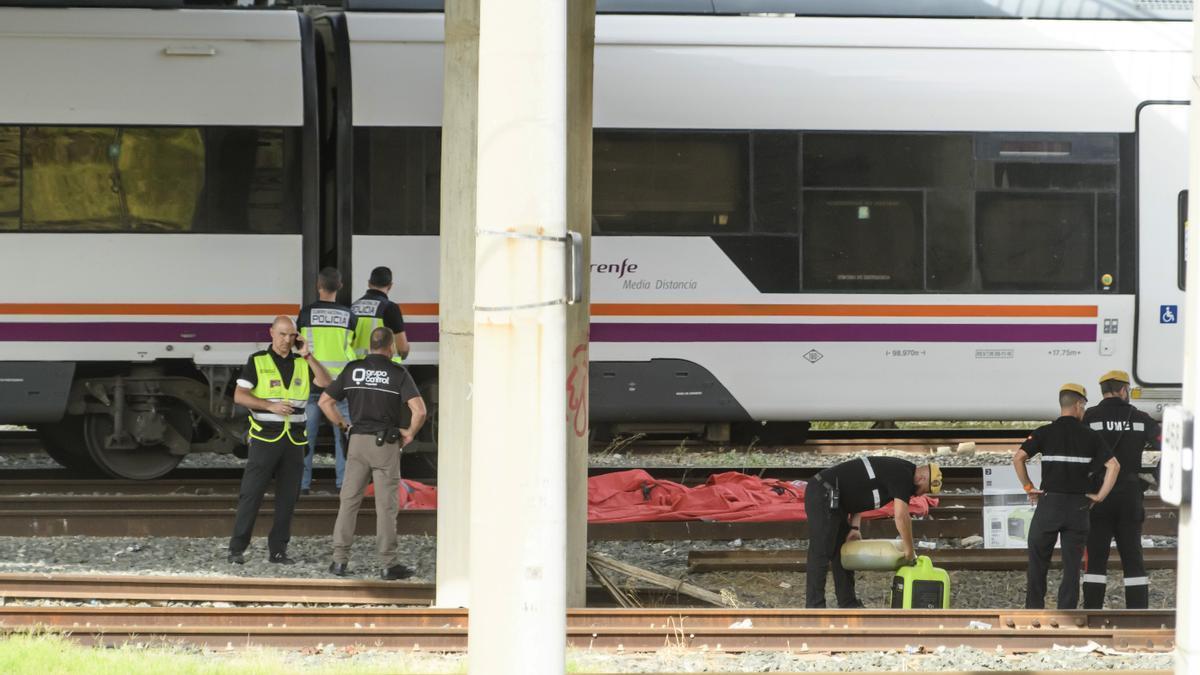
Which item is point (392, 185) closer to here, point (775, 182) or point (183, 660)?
point (775, 182)

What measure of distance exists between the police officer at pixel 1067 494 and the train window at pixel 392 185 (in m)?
5.24

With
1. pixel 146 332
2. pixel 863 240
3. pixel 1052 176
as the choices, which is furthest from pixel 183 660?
pixel 1052 176

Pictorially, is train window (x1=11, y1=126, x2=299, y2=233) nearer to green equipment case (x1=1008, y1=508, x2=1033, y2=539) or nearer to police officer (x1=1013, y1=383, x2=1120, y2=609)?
green equipment case (x1=1008, y1=508, x2=1033, y2=539)

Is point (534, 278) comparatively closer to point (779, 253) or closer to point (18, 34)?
point (779, 253)

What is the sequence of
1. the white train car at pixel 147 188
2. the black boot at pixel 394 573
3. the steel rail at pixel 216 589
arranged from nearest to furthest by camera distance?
the steel rail at pixel 216 589
the black boot at pixel 394 573
the white train car at pixel 147 188

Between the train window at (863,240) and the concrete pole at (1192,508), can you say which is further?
the train window at (863,240)

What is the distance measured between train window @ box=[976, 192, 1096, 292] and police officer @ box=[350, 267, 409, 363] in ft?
15.5

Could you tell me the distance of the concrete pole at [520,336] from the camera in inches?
200

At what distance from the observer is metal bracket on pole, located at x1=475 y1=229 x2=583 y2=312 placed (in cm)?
510

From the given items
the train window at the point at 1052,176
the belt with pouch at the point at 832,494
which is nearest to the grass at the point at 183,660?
the belt with pouch at the point at 832,494

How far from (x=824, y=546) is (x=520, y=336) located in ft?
13.5

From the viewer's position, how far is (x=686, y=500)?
10.8m

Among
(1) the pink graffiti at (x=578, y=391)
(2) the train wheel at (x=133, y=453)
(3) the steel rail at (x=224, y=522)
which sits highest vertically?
(1) the pink graffiti at (x=578, y=391)

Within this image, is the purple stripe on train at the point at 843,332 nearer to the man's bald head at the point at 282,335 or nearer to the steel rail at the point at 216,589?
the man's bald head at the point at 282,335
